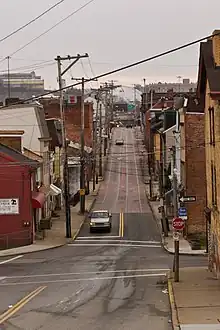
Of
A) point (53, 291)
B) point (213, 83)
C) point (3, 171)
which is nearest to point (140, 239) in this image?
point (3, 171)

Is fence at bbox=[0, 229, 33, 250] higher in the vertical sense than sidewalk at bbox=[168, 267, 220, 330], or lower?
lower

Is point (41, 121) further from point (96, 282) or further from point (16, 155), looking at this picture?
point (96, 282)

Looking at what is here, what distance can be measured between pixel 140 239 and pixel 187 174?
5736 millimetres

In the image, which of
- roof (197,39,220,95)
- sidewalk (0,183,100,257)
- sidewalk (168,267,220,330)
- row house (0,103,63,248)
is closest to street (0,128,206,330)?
sidewalk (168,267,220,330)

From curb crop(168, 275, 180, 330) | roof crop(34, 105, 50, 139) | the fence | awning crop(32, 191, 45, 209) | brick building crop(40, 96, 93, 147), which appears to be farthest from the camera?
brick building crop(40, 96, 93, 147)

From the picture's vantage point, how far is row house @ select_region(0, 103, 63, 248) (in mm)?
50719

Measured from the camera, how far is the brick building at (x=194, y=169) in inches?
1876

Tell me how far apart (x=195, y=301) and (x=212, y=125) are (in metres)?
8.67

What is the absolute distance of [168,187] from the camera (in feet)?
212

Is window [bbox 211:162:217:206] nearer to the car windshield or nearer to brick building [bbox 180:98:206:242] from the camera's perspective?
brick building [bbox 180:98:206:242]

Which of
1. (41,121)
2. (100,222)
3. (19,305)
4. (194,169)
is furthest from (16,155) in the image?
(19,305)

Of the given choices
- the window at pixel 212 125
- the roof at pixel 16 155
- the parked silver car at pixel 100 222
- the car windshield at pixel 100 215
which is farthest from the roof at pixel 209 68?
the car windshield at pixel 100 215

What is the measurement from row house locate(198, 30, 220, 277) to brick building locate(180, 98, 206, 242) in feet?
54.3

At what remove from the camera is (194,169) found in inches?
1893
